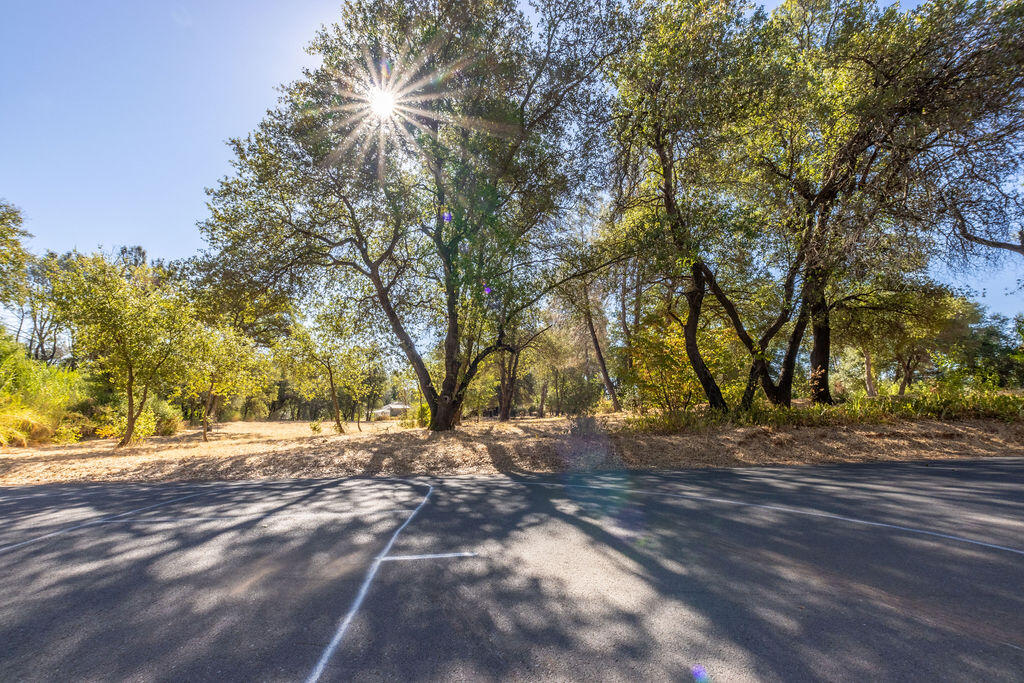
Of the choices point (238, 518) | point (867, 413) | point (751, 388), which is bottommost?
point (238, 518)

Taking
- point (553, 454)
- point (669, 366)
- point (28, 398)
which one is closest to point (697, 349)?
point (669, 366)

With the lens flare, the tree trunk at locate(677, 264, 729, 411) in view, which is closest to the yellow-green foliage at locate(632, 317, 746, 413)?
the tree trunk at locate(677, 264, 729, 411)

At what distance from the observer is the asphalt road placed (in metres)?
2.13

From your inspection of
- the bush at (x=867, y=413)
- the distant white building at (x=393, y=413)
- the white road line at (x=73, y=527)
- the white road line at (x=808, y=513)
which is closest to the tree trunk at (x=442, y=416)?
the bush at (x=867, y=413)

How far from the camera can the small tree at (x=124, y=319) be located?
11594mm

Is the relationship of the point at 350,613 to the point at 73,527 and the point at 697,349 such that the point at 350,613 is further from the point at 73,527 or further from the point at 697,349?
the point at 697,349

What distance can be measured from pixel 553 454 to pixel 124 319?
13266 millimetres

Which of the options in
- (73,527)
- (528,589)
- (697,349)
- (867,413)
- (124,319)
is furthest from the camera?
(697,349)

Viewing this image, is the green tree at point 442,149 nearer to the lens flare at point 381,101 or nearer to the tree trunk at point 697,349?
the lens flare at point 381,101

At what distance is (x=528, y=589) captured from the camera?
2947mm

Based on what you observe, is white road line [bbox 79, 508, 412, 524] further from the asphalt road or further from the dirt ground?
the dirt ground

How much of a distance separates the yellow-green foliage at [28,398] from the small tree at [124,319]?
269 cm

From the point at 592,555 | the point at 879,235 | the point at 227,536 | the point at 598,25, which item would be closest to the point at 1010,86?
the point at 879,235

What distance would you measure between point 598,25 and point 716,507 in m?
12.6
